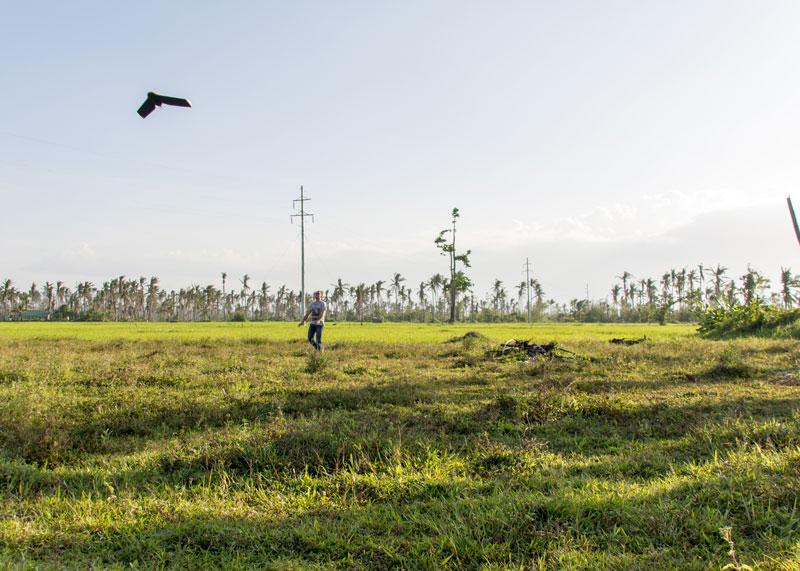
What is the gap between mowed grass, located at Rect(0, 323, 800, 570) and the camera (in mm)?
2906

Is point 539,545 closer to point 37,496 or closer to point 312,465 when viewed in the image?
point 312,465

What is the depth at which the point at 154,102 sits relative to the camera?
4453mm

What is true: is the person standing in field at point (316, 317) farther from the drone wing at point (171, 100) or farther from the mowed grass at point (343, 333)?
the drone wing at point (171, 100)

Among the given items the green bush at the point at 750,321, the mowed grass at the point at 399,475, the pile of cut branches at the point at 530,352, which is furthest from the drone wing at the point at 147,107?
the green bush at the point at 750,321

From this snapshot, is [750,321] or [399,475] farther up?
[750,321]

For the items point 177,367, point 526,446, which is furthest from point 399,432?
point 177,367

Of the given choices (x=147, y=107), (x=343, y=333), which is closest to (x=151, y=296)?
(x=343, y=333)

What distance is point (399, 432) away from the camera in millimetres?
5004

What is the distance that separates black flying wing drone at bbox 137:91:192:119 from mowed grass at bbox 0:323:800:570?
348cm

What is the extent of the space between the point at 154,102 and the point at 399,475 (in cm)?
426

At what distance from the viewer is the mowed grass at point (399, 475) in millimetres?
2906

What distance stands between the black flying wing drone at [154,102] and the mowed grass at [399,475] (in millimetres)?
3484

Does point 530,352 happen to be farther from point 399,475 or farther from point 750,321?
point 750,321

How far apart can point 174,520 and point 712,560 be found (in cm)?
354
